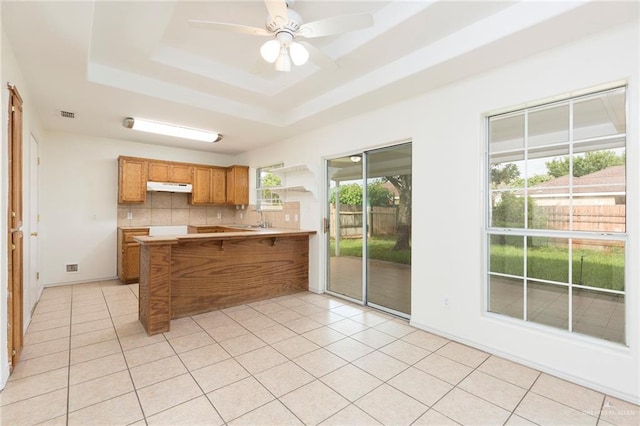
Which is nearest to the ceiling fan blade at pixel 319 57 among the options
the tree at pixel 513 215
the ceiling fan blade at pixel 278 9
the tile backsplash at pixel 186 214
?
the ceiling fan blade at pixel 278 9

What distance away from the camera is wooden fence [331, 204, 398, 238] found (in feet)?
12.3

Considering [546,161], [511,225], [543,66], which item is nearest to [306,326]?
[511,225]

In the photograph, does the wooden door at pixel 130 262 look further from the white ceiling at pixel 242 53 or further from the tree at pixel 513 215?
the tree at pixel 513 215

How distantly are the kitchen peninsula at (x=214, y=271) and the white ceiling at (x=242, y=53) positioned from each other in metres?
1.70

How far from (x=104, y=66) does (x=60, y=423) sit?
3.10m

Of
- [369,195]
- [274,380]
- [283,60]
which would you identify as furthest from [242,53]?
[274,380]

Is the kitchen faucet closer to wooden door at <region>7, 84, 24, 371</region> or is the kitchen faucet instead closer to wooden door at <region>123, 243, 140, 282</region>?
wooden door at <region>123, 243, 140, 282</region>

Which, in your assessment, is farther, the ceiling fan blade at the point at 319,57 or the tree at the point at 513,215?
the tree at the point at 513,215

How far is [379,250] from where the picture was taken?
3.92m

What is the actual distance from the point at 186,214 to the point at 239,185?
126 centimetres

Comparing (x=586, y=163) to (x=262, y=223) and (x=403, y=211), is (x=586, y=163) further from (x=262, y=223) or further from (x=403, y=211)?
(x=262, y=223)

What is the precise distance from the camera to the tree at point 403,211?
3555mm

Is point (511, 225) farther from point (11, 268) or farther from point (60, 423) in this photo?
point (11, 268)

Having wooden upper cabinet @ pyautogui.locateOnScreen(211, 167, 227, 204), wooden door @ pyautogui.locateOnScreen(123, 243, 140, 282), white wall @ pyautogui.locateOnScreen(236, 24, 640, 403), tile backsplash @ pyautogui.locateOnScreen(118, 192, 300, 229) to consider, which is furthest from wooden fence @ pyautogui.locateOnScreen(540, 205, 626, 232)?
wooden door @ pyautogui.locateOnScreen(123, 243, 140, 282)
